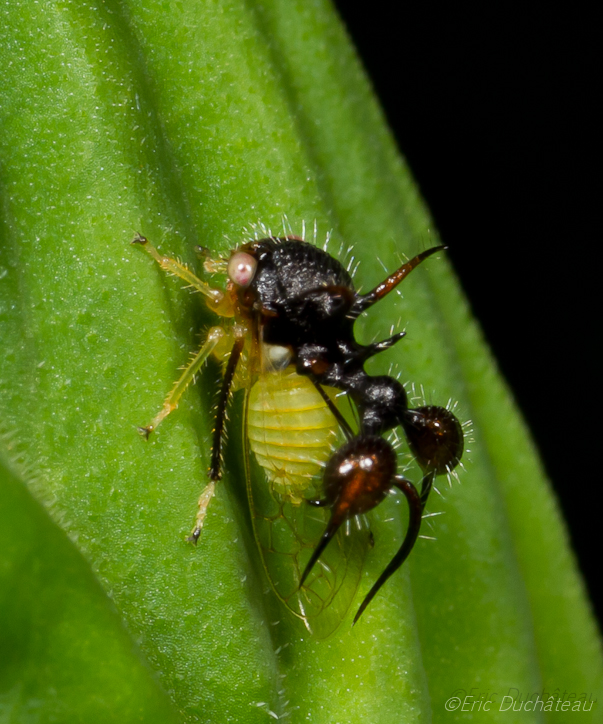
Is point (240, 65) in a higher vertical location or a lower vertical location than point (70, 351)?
higher

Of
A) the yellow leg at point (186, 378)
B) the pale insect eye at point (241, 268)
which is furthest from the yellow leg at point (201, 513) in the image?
the pale insect eye at point (241, 268)

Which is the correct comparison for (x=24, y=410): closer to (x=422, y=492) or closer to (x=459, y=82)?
(x=422, y=492)

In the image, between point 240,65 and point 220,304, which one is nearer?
point 240,65

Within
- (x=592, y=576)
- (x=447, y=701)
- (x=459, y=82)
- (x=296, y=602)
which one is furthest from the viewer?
(x=459, y=82)

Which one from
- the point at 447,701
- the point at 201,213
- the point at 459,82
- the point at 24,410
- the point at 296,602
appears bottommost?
the point at 447,701

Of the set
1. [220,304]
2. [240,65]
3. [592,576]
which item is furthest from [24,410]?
[592,576]

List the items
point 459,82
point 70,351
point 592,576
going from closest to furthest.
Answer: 1. point 70,351
2. point 592,576
3. point 459,82

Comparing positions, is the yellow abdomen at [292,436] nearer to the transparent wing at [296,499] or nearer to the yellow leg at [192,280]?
the transparent wing at [296,499]
